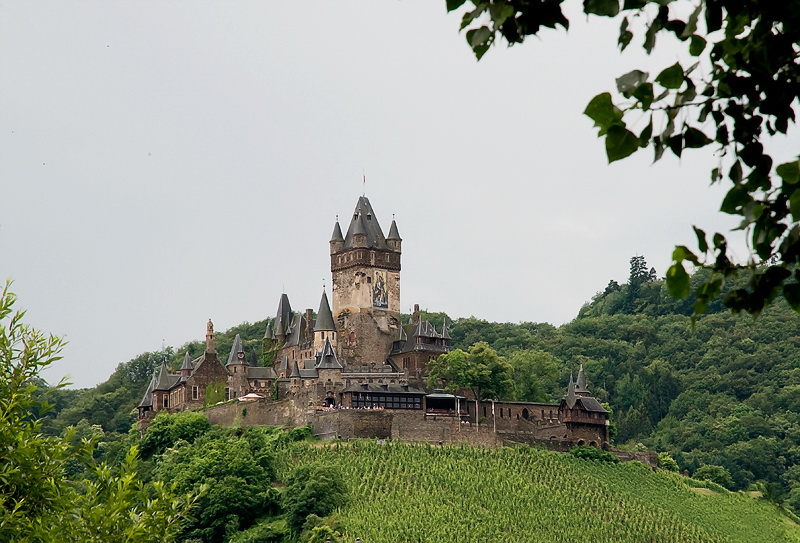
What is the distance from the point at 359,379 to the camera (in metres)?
79.8

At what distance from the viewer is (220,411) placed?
79.2 meters

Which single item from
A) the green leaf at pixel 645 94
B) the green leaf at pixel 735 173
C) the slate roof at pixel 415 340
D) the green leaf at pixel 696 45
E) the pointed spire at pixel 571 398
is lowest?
the green leaf at pixel 735 173

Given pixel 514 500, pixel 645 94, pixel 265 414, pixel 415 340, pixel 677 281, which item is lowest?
pixel 514 500

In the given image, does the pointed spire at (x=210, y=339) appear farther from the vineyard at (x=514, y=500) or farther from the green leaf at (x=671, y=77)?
the green leaf at (x=671, y=77)

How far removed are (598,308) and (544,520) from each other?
271 feet

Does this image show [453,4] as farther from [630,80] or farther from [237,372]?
[237,372]

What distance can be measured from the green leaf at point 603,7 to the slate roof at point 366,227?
79.0 m

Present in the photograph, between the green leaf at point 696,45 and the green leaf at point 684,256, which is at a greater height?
the green leaf at point 696,45

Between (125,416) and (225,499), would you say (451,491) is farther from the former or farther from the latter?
(125,416)

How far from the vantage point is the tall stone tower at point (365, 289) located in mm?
83250

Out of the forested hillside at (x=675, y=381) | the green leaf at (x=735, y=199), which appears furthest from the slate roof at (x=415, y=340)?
the green leaf at (x=735, y=199)

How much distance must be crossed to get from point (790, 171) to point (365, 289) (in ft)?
258

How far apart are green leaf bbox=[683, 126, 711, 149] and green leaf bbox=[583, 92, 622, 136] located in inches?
21.0

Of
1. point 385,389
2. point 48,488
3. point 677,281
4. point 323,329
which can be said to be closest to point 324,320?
point 323,329
